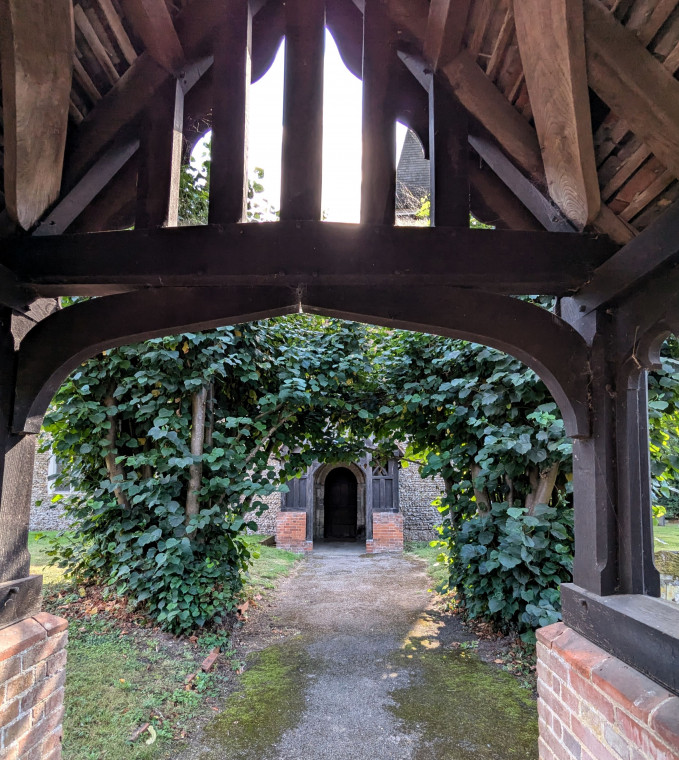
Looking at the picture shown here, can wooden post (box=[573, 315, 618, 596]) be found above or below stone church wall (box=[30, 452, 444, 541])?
above

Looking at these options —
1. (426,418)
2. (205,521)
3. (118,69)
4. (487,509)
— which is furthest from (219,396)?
(118,69)

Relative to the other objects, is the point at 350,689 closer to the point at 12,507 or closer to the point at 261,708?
the point at 261,708

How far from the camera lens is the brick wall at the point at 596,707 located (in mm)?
1673

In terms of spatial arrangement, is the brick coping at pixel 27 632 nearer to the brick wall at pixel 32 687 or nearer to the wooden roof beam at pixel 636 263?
the brick wall at pixel 32 687

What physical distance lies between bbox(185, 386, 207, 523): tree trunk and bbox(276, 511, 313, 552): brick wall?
23.1ft

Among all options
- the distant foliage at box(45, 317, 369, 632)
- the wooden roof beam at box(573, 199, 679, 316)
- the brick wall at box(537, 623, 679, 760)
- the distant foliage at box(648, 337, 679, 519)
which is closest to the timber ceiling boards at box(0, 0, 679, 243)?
the wooden roof beam at box(573, 199, 679, 316)

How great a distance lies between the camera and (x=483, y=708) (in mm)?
Answer: 3691

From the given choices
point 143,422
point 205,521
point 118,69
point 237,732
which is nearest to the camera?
point 118,69

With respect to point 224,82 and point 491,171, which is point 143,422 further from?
point 491,171

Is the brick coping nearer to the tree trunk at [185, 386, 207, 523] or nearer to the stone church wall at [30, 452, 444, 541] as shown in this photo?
the tree trunk at [185, 386, 207, 523]

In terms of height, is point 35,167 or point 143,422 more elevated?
point 35,167

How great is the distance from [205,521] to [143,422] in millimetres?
1229

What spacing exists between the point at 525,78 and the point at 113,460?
4758 millimetres

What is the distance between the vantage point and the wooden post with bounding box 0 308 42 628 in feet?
7.09
